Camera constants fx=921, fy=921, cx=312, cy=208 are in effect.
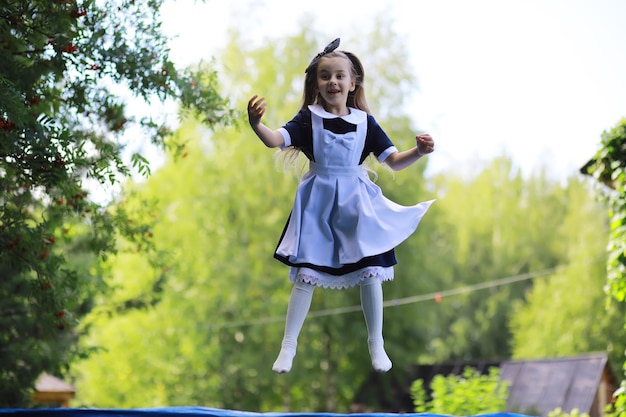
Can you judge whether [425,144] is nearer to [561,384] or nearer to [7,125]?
[7,125]

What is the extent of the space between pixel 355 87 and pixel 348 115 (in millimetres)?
170

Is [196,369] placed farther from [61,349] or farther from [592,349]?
[61,349]

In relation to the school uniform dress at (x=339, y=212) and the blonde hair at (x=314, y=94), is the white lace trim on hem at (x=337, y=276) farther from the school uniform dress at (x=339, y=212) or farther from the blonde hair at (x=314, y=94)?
the blonde hair at (x=314, y=94)

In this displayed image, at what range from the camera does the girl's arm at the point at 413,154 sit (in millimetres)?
3625

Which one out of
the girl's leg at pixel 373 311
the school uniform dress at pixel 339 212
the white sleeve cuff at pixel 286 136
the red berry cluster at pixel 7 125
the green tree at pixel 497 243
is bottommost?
the girl's leg at pixel 373 311

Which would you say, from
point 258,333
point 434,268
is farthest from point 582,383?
point 258,333

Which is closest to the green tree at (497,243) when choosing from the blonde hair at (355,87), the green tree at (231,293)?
the green tree at (231,293)

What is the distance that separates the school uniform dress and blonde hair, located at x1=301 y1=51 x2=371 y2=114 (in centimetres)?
12

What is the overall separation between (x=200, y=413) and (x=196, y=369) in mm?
16894

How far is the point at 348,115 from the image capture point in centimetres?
380

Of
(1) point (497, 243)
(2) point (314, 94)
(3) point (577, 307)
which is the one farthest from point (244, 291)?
(2) point (314, 94)

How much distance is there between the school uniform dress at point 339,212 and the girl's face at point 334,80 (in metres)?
0.07

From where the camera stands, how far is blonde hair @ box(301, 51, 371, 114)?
12.5 ft

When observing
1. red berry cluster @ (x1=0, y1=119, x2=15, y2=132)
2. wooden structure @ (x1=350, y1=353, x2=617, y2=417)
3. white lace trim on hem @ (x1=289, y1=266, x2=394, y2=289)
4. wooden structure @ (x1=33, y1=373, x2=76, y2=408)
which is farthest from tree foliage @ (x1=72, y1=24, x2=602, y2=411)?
white lace trim on hem @ (x1=289, y1=266, x2=394, y2=289)
